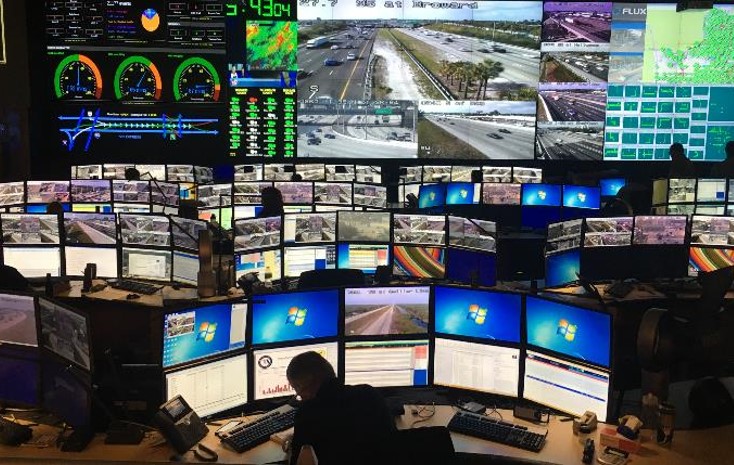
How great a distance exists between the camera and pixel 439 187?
946 cm

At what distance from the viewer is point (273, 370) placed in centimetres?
414

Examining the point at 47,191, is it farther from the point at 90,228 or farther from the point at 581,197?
the point at 581,197

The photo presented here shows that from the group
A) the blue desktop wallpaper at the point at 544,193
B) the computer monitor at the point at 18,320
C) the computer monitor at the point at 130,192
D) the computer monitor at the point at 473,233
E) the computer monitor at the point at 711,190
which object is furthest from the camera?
the blue desktop wallpaper at the point at 544,193

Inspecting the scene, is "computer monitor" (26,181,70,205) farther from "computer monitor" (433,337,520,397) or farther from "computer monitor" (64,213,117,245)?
"computer monitor" (433,337,520,397)

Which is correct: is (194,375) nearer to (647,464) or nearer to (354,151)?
(647,464)

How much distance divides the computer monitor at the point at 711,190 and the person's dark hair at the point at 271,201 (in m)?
4.51

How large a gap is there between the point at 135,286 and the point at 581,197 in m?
4.93

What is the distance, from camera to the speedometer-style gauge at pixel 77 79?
11984mm

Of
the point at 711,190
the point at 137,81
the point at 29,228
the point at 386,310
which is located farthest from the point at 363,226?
Answer: the point at 137,81

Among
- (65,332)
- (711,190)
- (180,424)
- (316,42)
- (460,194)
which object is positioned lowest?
(180,424)

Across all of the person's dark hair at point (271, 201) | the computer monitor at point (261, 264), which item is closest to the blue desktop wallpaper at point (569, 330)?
the computer monitor at point (261, 264)

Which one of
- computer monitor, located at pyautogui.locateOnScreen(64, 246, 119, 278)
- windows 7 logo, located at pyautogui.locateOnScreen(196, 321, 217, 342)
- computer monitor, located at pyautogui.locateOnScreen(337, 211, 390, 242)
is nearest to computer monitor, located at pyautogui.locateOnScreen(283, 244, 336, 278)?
computer monitor, located at pyautogui.locateOnScreen(337, 211, 390, 242)

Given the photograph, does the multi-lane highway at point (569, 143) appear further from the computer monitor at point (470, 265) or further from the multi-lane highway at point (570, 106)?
the computer monitor at point (470, 265)

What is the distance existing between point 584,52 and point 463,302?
339 inches
